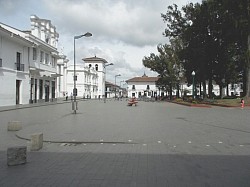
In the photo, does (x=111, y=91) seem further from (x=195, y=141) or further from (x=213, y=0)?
(x=195, y=141)

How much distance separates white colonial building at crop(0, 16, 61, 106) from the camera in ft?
125

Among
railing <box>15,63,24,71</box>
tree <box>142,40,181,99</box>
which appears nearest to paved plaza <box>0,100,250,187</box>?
railing <box>15,63,24,71</box>

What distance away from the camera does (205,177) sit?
21.7 feet

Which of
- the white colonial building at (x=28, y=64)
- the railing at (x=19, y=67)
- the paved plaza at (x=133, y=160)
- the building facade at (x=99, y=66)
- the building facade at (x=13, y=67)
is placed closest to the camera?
the paved plaza at (x=133, y=160)

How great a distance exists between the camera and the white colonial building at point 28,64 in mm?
37969

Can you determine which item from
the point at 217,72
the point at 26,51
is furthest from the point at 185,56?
the point at 26,51

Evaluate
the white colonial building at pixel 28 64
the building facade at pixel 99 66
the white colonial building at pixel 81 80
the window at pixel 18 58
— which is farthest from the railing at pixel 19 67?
the building facade at pixel 99 66

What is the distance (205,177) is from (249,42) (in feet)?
106

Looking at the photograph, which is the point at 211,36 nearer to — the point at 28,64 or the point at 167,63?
the point at 167,63

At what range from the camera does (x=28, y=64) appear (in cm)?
4522

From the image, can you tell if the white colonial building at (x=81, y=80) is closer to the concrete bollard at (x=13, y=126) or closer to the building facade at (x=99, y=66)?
the building facade at (x=99, y=66)

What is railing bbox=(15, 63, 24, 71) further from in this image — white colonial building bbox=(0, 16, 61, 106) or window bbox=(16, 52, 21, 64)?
window bbox=(16, 52, 21, 64)

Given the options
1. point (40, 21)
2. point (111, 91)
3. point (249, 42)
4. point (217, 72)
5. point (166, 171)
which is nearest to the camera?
point (166, 171)

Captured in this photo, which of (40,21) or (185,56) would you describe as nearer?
(185,56)
